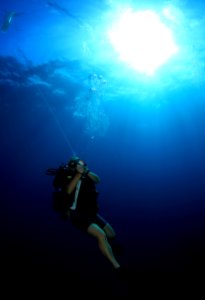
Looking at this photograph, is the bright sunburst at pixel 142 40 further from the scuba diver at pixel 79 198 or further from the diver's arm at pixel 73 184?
the diver's arm at pixel 73 184

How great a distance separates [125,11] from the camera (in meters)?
11.8

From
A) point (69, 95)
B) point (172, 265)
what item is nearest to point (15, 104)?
point (69, 95)

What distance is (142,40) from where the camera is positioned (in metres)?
14.2

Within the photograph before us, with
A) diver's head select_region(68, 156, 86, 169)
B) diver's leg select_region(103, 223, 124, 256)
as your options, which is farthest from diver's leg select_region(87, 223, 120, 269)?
diver's head select_region(68, 156, 86, 169)

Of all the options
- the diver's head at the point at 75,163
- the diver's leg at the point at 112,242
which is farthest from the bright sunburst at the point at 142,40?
the diver's leg at the point at 112,242

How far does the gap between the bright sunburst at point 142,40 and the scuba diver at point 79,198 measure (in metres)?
9.56

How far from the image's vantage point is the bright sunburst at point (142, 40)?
1248cm

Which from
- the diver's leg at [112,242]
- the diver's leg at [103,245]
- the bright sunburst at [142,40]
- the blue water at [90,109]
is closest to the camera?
the diver's leg at [103,245]

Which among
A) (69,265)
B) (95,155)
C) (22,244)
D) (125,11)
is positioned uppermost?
(95,155)

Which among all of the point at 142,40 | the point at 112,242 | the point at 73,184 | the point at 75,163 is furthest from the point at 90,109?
the point at 73,184

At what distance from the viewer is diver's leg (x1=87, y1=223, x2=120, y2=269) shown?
17.3ft

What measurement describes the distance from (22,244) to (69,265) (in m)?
6.31

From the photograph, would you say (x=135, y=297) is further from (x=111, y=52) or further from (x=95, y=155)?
(x=95, y=155)

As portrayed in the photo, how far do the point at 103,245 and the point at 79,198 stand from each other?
113 cm
